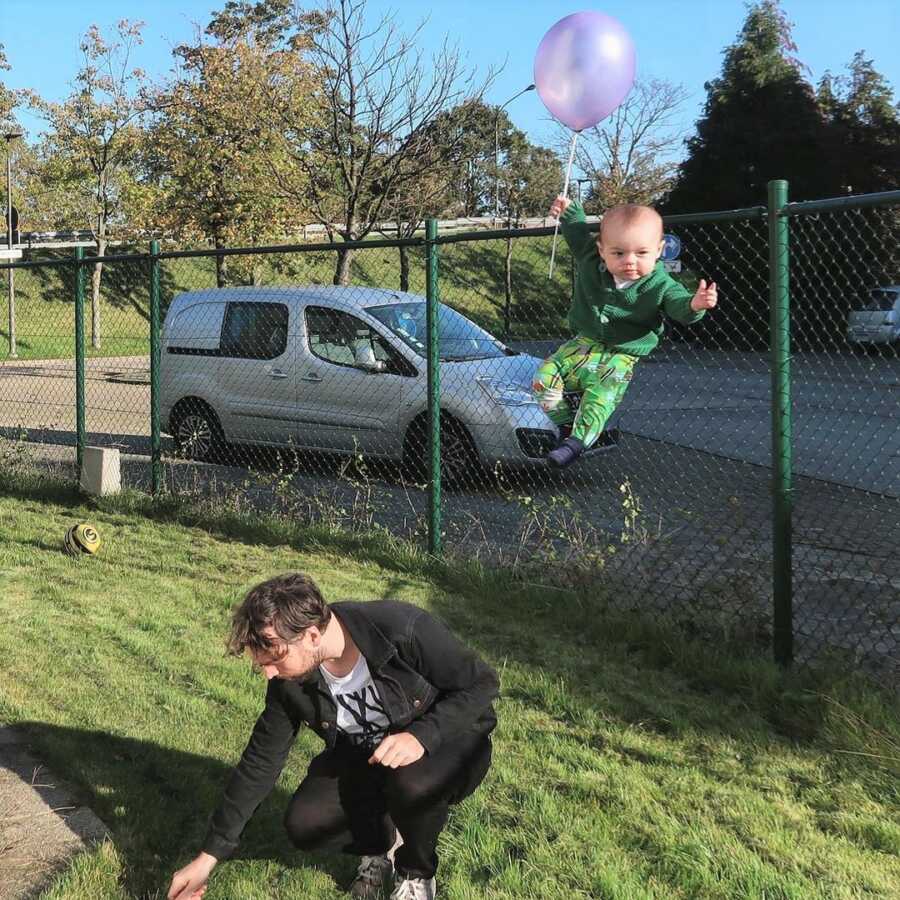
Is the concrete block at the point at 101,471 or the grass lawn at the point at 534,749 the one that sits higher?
the concrete block at the point at 101,471

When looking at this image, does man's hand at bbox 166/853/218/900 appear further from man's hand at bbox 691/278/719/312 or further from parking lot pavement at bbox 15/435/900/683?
parking lot pavement at bbox 15/435/900/683

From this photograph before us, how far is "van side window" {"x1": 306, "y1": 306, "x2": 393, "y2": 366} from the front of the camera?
8.53 metres

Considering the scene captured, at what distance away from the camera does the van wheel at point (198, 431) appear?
32.0 ft

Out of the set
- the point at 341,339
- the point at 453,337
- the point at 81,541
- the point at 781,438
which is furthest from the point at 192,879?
the point at 341,339

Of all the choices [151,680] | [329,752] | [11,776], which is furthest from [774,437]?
[11,776]

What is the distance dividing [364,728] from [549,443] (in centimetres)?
484

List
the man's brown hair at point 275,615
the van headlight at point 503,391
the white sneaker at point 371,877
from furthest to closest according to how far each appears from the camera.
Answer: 1. the van headlight at point 503,391
2. the white sneaker at point 371,877
3. the man's brown hair at point 275,615

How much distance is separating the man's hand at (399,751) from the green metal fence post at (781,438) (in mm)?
2535

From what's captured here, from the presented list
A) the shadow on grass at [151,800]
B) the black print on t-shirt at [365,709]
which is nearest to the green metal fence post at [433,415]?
the shadow on grass at [151,800]

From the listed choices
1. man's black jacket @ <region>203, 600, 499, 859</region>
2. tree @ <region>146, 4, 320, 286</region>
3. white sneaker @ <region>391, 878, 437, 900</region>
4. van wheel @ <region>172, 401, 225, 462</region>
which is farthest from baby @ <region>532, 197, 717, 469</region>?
tree @ <region>146, 4, 320, 286</region>

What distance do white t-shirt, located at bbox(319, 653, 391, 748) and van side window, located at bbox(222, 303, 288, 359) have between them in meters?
6.82

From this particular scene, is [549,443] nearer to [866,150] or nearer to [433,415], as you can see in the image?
[433,415]

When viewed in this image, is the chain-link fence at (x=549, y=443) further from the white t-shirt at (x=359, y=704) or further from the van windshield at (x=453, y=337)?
the white t-shirt at (x=359, y=704)

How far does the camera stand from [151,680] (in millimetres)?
4328
